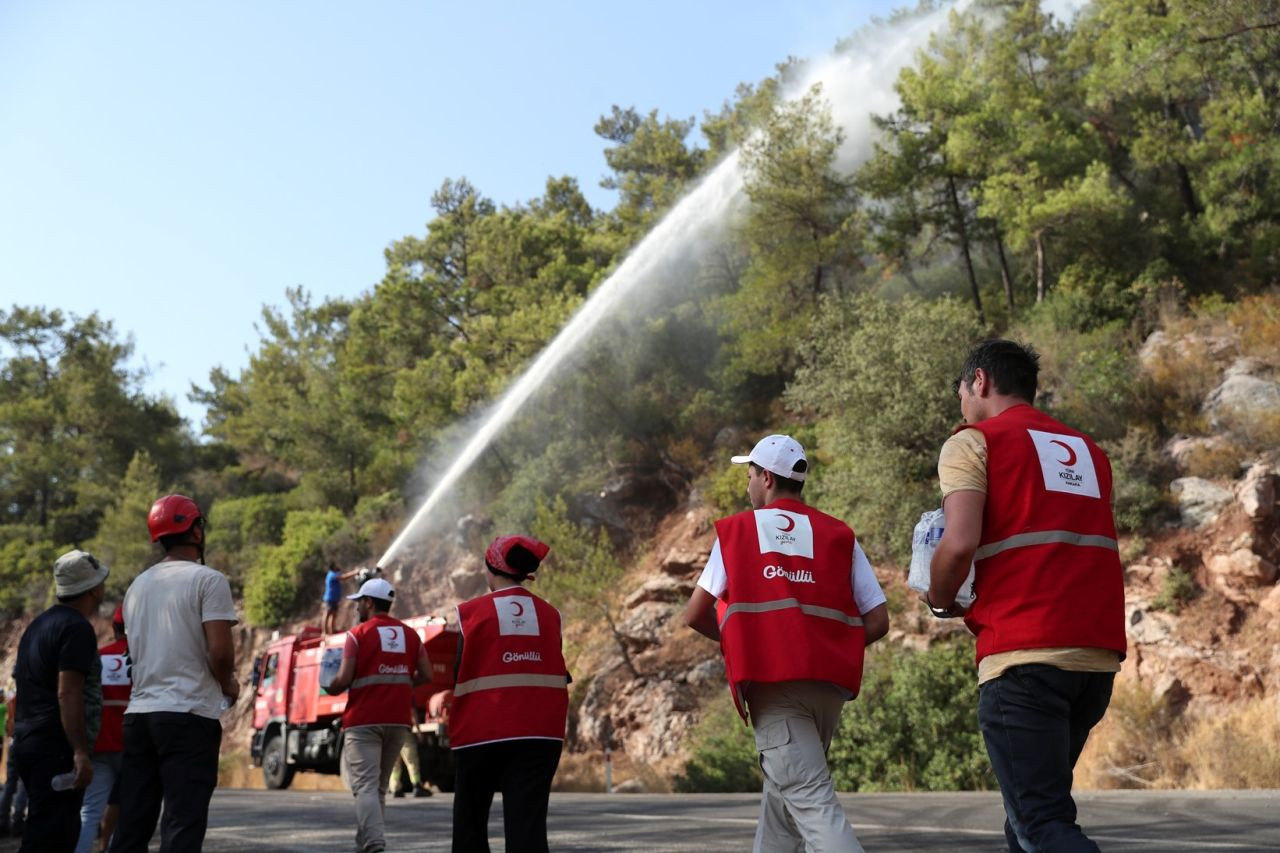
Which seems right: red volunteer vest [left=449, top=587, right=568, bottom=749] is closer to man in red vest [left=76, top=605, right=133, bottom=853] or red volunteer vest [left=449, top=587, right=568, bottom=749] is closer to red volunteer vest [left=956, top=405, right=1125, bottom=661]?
man in red vest [left=76, top=605, right=133, bottom=853]

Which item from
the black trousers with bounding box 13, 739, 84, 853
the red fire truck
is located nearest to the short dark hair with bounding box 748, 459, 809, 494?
the black trousers with bounding box 13, 739, 84, 853

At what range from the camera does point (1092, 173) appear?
31.1 m

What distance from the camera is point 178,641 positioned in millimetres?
5676

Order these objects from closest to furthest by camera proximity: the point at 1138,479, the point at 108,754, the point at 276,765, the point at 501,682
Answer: the point at 501,682, the point at 108,754, the point at 276,765, the point at 1138,479

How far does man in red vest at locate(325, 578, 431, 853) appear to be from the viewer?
28.0 ft

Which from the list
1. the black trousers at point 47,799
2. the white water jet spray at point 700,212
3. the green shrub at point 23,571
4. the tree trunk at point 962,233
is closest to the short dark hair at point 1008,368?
the black trousers at point 47,799

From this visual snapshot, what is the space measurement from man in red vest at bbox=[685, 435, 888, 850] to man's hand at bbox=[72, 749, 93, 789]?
3353mm

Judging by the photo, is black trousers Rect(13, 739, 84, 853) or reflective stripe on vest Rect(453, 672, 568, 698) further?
black trousers Rect(13, 739, 84, 853)

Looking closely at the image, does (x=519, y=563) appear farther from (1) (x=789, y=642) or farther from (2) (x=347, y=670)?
(2) (x=347, y=670)

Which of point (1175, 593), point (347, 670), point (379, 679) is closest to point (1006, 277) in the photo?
point (1175, 593)

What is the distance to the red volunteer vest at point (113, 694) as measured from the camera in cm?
823

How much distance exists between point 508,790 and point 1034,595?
118 inches

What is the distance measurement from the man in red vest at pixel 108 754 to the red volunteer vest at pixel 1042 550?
528 centimetres

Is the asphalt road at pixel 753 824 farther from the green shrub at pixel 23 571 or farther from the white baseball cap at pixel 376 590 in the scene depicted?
the green shrub at pixel 23 571
